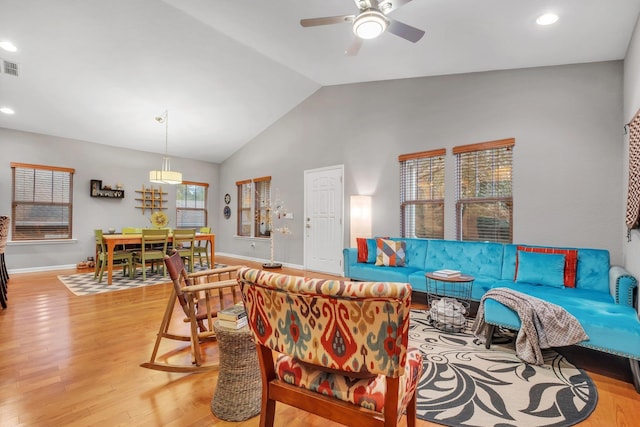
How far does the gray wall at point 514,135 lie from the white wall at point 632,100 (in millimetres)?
175

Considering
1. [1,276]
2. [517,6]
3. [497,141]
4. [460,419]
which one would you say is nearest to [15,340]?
[1,276]

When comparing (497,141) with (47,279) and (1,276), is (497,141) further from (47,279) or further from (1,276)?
(47,279)

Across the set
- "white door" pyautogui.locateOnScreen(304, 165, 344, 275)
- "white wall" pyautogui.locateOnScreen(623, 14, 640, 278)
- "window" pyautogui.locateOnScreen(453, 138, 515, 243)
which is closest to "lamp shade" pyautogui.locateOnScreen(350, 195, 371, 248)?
"white door" pyautogui.locateOnScreen(304, 165, 344, 275)

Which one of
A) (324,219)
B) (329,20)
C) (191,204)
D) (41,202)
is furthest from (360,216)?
(41,202)

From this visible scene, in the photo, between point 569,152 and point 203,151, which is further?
point 203,151

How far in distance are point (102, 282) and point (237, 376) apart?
4.66m

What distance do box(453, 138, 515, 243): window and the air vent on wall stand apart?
6426mm

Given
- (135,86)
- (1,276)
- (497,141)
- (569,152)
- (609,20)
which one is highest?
(135,86)

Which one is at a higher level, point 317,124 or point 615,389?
point 317,124

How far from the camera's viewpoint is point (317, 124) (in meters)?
6.21

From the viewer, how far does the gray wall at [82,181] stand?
5.81 m

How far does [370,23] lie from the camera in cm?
232

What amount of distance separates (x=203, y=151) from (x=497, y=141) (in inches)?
267

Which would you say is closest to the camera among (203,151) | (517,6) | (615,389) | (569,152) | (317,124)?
(615,389)
